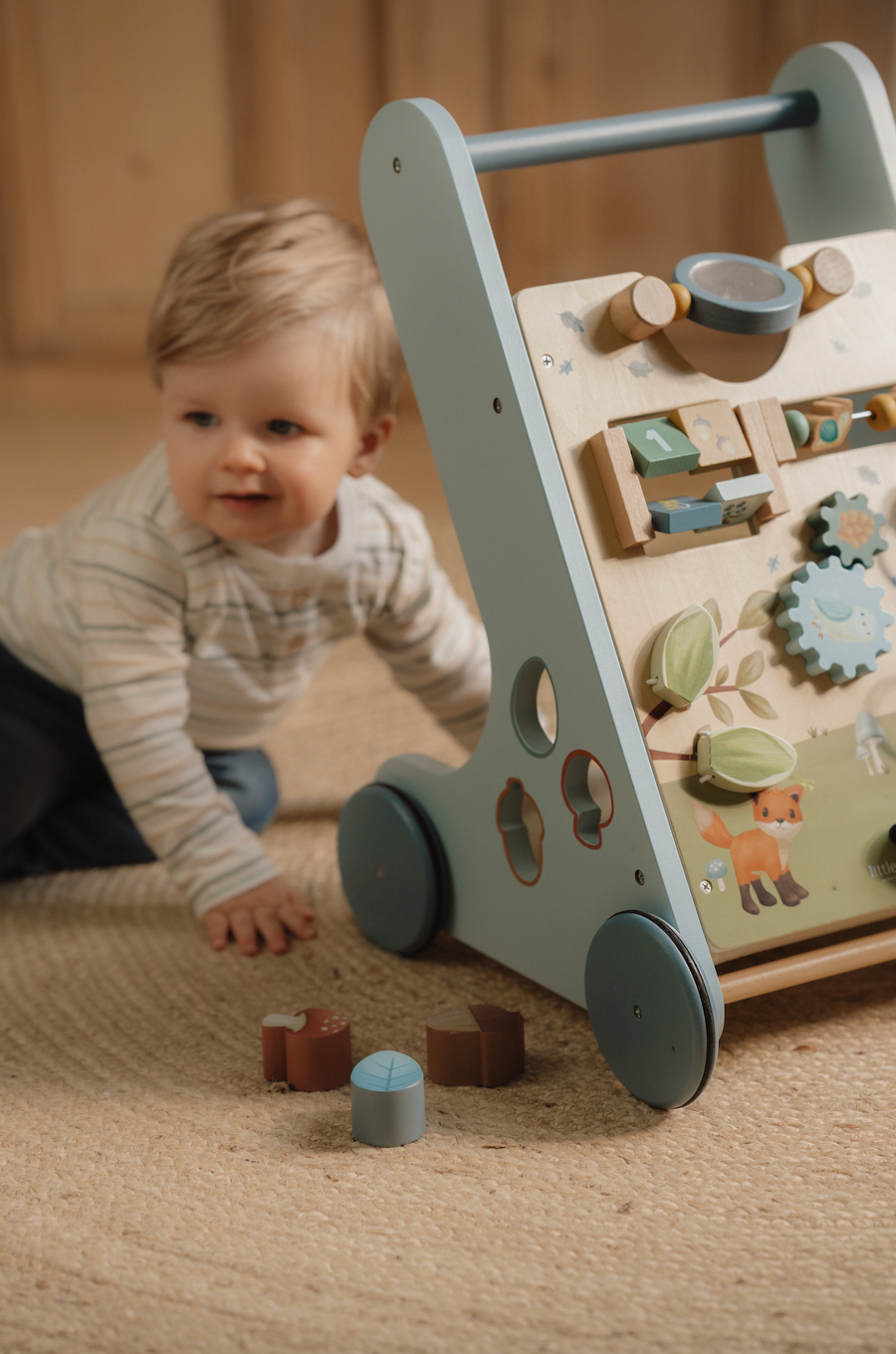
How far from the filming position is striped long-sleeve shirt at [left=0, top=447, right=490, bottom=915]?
0.90 meters

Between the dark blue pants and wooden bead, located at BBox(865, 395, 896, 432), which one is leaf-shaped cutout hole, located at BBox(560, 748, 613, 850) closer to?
wooden bead, located at BBox(865, 395, 896, 432)

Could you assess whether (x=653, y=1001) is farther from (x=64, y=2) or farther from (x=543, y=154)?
(x=64, y=2)

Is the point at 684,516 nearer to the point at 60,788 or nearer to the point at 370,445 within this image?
the point at 370,445

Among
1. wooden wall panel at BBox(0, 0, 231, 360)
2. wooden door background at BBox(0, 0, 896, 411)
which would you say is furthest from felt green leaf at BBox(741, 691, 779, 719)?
wooden wall panel at BBox(0, 0, 231, 360)

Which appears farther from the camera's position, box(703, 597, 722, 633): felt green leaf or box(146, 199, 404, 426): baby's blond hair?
box(146, 199, 404, 426): baby's blond hair

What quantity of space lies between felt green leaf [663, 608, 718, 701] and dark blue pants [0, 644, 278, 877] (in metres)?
0.52

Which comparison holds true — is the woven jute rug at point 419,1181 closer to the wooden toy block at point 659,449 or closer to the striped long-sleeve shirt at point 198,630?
the striped long-sleeve shirt at point 198,630

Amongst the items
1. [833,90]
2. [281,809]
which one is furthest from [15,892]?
[833,90]

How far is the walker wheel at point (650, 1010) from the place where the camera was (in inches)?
23.1

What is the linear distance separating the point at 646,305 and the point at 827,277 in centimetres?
13

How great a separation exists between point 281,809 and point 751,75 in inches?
65.5

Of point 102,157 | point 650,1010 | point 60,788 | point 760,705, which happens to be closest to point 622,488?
point 760,705

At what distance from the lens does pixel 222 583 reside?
92 centimetres

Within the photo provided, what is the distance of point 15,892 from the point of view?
3.27 feet
